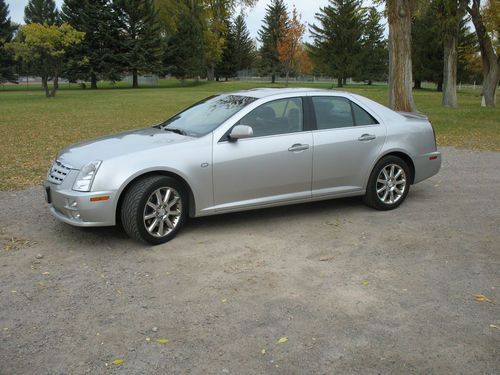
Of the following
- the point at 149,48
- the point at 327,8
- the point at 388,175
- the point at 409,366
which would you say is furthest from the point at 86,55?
the point at 409,366

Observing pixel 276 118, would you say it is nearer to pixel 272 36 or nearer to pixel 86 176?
pixel 86 176

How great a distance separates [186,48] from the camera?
5691 centimetres

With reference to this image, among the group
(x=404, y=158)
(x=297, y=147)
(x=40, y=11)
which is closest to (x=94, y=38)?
(x=40, y=11)

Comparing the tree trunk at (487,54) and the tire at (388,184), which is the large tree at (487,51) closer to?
the tree trunk at (487,54)

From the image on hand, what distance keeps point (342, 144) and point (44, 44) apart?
103 feet

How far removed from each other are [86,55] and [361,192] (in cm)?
5067

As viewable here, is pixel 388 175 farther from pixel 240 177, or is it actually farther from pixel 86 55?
pixel 86 55

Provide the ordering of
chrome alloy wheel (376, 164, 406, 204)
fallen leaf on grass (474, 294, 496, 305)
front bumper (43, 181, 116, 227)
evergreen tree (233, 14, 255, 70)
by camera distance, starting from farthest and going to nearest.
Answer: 1. evergreen tree (233, 14, 255, 70)
2. chrome alloy wheel (376, 164, 406, 204)
3. front bumper (43, 181, 116, 227)
4. fallen leaf on grass (474, 294, 496, 305)

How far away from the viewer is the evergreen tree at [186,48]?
187 feet

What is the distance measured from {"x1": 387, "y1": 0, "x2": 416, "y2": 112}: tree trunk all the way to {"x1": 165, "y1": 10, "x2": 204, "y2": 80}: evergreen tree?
138ft

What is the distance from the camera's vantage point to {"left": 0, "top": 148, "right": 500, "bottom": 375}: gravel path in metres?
3.31

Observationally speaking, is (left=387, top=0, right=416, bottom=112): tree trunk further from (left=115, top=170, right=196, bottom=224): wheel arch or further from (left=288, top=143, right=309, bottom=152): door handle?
(left=115, top=170, right=196, bottom=224): wheel arch

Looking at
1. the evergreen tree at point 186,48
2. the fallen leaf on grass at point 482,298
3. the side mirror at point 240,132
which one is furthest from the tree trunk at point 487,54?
the evergreen tree at point 186,48

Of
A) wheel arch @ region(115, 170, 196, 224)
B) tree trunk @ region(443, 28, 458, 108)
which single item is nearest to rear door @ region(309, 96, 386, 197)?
wheel arch @ region(115, 170, 196, 224)
